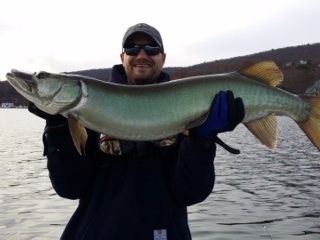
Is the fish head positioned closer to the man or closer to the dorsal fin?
the man

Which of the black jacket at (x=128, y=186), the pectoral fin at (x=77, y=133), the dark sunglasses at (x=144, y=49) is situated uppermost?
the dark sunglasses at (x=144, y=49)

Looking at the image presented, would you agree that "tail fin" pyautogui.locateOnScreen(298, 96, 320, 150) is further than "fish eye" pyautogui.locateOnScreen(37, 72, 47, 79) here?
Yes

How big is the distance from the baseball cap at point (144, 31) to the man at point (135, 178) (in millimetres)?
845

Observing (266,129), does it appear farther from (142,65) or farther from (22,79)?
(22,79)

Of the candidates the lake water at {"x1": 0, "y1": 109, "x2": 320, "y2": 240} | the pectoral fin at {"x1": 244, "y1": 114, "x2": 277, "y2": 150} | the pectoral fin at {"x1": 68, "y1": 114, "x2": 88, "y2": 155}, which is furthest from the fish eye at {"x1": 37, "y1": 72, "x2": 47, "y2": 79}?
the lake water at {"x1": 0, "y1": 109, "x2": 320, "y2": 240}

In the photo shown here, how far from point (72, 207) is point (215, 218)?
3.73 m

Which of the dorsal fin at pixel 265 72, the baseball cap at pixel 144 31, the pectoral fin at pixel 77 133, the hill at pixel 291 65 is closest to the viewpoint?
the pectoral fin at pixel 77 133

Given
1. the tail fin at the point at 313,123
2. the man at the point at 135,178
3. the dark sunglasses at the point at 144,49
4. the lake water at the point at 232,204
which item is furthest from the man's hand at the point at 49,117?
the lake water at the point at 232,204

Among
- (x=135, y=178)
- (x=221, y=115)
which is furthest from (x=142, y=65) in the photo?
(x=135, y=178)

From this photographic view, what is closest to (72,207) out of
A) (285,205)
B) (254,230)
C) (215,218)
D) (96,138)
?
(215,218)

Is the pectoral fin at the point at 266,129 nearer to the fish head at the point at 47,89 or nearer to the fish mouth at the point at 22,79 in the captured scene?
the fish head at the point at 47,89

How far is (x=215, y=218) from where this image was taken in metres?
10.1

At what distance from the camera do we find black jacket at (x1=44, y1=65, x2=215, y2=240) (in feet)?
10.0

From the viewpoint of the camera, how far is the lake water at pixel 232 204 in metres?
9.20
